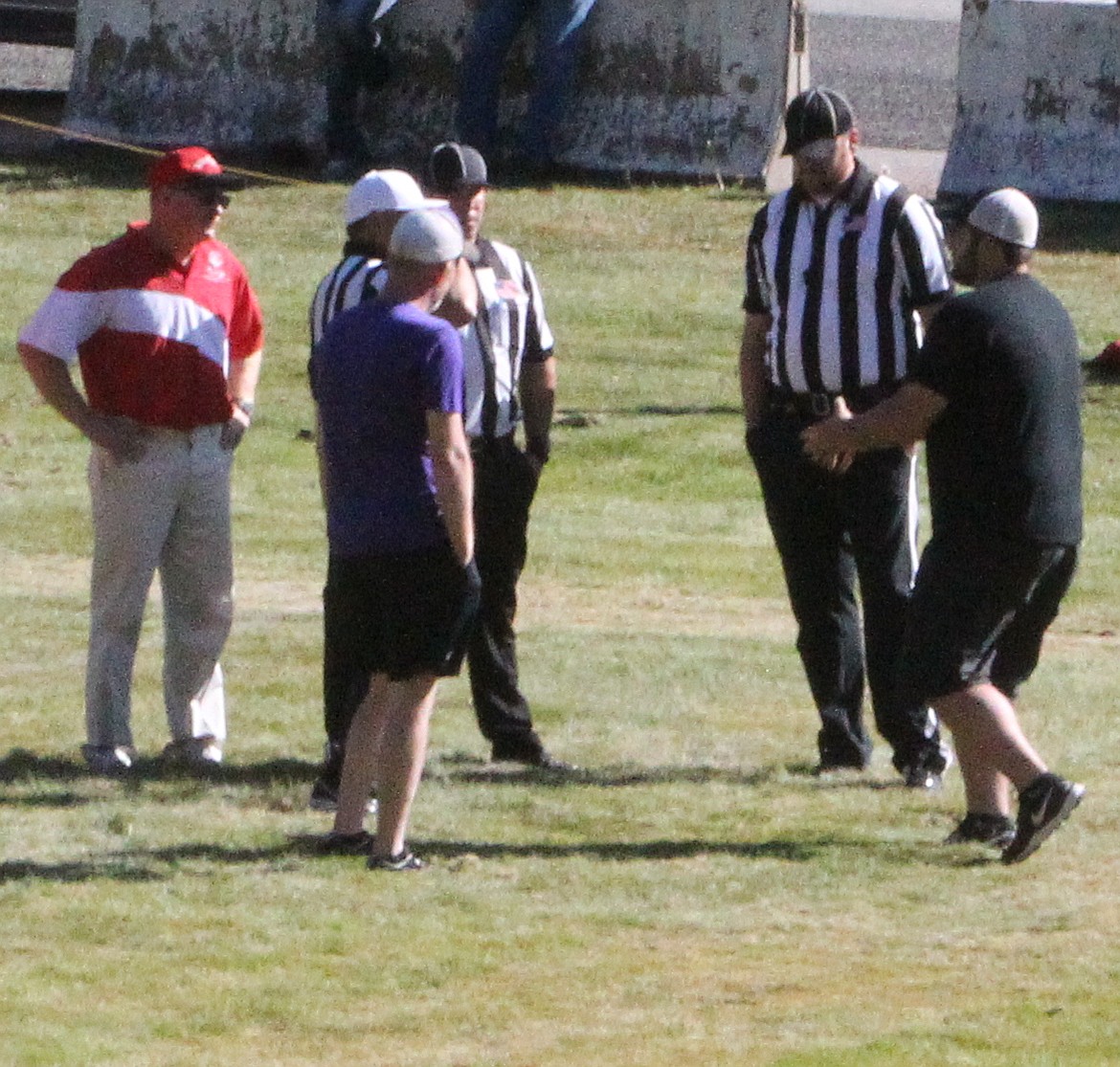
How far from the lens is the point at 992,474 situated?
7.34 metres

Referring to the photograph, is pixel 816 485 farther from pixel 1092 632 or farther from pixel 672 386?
pixel 672 386


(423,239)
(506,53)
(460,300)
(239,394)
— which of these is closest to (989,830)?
(460,300)

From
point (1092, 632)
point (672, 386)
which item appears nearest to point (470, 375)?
point (1092, 632)

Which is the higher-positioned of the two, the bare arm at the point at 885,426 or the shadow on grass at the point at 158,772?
the bare arm at the point at 885,426

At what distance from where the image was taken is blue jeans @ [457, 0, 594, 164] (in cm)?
1888

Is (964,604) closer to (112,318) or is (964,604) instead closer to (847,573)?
(847,573)

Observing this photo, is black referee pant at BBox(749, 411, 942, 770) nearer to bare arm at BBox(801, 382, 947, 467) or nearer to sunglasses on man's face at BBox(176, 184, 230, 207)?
bare arm at BBox(801, 382, 947, 467)

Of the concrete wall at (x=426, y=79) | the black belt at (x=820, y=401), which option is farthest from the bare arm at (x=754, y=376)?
the concrete wall at (x=426, y=79)

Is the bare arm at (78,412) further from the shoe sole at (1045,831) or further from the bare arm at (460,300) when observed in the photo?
the shoe sole at (1045,831)

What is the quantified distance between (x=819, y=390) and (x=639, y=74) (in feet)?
37.5

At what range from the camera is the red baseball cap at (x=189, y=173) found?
8.22m

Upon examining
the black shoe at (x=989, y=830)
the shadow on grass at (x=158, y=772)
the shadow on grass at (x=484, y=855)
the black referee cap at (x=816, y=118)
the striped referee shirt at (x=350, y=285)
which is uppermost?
the black referee cap at (x=816, y=118)

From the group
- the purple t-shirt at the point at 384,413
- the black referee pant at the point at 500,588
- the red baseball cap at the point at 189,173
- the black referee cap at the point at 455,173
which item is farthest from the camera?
the black referee pant at the point at 500,588

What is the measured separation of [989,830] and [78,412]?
115 inches
